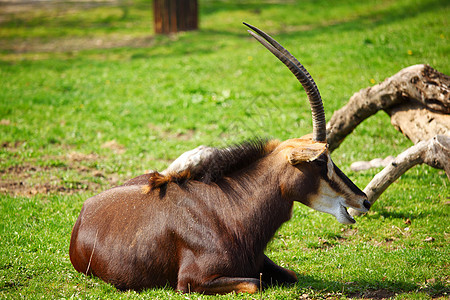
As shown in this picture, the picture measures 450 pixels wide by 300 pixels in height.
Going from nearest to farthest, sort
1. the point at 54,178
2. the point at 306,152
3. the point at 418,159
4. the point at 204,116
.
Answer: the point at 306,152 < the point at 418,159 < the point at 54,178 < the point at 204,116

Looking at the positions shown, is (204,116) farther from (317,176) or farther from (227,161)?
(317,176)

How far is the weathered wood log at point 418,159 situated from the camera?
274 inches

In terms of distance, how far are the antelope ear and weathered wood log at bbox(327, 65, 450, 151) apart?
2.99 metres

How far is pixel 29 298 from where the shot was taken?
5484 mm

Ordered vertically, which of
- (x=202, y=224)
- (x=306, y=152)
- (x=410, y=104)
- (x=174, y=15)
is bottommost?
(x=202, y=224)

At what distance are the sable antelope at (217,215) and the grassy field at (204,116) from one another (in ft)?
0.94

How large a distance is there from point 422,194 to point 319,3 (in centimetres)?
1798

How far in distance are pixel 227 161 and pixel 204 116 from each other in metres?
7.60

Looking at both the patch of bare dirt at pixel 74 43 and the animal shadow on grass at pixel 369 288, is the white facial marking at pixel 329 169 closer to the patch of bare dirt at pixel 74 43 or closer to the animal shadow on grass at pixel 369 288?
the animal shadow on grass at pixel 369 288

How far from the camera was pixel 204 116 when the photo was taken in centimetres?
1359

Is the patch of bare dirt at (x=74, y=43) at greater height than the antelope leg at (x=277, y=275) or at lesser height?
greater

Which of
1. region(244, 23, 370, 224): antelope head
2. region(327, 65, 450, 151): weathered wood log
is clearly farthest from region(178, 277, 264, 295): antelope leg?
region(327, 65, 450, 151): weathered wood log

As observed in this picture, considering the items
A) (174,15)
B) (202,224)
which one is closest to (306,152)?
(202,224)

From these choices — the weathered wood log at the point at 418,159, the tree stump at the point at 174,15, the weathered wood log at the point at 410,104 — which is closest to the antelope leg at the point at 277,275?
the weathered wood log at the point at 418,159
